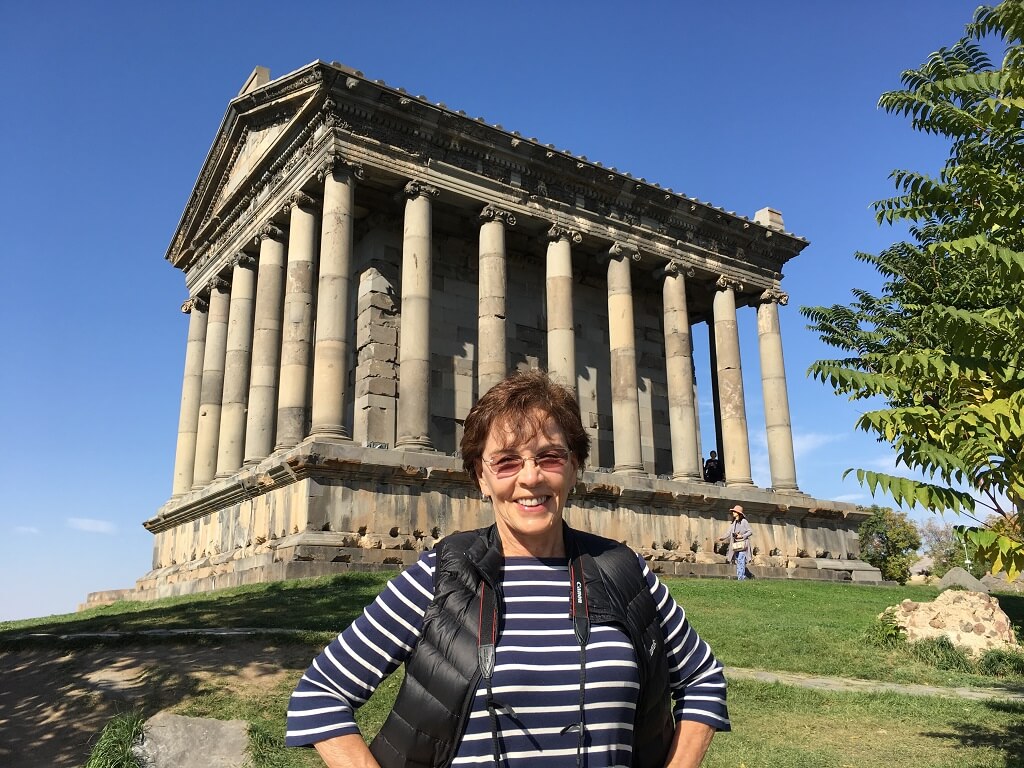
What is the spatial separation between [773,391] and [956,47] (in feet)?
75.4

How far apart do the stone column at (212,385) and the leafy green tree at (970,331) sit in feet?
74.2

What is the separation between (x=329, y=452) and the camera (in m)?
18.1

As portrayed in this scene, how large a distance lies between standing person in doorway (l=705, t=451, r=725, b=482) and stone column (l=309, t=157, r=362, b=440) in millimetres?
14424

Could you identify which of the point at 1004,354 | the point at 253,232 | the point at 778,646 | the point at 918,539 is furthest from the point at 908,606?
the point at 918,539

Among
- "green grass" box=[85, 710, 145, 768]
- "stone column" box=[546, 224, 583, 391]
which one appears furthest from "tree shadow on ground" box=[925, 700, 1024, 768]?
Result: "stone column" box=[546, 224, 583, 391]

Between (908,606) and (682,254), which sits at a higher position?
(682,254)

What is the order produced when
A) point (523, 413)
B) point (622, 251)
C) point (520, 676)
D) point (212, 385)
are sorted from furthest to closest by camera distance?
point (212, 385) → point (622, 251) → point (523, 413) → point (520, 676)

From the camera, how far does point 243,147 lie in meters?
27.1

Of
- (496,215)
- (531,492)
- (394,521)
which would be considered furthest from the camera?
(496,215)

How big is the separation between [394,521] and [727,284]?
16000 mm

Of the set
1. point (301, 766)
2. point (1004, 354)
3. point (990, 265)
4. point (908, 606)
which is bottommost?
point (301, 766)

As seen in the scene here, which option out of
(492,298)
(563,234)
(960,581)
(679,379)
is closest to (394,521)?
(492,298)

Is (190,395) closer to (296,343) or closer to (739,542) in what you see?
(296,343)

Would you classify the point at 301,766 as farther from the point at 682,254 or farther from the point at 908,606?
the point at 682,254
